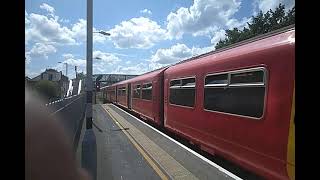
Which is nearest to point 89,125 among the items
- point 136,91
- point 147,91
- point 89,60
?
point 89,60

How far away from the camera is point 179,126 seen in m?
15.1

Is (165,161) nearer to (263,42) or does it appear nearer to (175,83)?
(263,42)

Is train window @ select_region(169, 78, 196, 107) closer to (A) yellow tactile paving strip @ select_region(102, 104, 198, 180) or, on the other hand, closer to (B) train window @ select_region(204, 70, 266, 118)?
(A) yellow tactile paving strip @ select_region(102, 104, 198, 180)

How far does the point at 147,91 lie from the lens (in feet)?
81.1

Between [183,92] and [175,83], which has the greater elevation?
[175,83]

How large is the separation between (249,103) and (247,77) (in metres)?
0.52

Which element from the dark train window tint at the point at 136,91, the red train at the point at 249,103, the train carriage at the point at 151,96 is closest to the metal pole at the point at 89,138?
the red train at the point at 249,103

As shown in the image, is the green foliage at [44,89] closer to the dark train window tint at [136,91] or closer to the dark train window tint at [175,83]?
the dark train window tint at [175,83]

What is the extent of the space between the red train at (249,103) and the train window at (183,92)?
0.11 feet

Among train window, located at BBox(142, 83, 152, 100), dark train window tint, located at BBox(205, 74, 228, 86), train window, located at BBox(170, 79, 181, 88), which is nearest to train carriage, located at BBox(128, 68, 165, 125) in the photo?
train window, located at BBox(142, 83, 152, 100)
